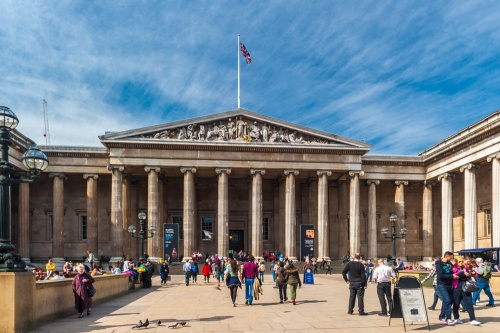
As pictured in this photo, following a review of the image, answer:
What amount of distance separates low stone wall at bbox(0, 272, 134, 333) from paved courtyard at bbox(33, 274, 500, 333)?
37 cm

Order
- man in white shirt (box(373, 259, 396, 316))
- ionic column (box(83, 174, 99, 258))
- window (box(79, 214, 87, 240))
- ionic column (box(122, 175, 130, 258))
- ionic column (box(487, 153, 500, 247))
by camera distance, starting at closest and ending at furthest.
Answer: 1. man in white shirt (box(373, 259, 396, 316))
2. ionic column (box(487, 153, 500, 247))
3. ionic column (box(83, 174, 99, 258))
4. ionic column (box(122, 175, 130, 258))
5. window (box(79, 214, 87, 240))

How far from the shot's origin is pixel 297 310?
639 inches

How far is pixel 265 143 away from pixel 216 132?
4.53 metres

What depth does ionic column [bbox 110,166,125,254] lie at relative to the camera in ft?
141

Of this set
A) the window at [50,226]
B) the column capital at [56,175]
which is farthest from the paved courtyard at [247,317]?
the window at [50,226]

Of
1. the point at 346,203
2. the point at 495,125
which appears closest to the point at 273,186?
the point at 346,203

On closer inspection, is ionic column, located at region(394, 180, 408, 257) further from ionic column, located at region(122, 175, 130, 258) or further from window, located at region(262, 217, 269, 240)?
ionic column, located at region(122, 175, 130, 258)

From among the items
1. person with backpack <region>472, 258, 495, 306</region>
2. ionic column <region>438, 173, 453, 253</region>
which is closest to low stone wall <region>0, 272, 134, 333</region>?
person with backpack <region>472, 258, 495, 306</region>

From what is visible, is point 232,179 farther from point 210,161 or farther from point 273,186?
point 210,161

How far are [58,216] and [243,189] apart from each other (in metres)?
18.6

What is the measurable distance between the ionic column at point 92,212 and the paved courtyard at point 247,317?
85.4 ft

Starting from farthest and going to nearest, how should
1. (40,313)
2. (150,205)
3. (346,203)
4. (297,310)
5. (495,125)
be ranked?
(346,203), (150,205), (495,125), (297,310), (40,313)

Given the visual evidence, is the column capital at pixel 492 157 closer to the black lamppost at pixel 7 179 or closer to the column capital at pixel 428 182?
the column capital at pixel 428 182

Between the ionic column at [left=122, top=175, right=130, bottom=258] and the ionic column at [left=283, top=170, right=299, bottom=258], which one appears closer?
the ionic column at [left=283, top=170, right=299, bottom=258]
